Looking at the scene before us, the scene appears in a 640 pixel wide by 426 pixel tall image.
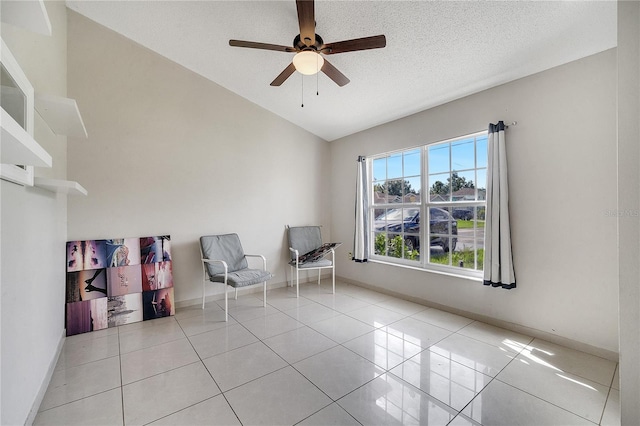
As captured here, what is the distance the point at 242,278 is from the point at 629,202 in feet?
10.2

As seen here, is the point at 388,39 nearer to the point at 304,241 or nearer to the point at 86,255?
the point at 304,241

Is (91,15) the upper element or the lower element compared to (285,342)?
upper

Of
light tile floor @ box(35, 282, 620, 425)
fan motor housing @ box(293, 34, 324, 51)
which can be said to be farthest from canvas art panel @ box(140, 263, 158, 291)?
fan motor housing @ box(293, 34, 324, 51)

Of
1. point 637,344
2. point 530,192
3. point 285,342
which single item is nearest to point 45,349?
point 285,342

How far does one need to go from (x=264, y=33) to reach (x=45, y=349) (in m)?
3.15

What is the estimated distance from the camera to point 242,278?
311 cm

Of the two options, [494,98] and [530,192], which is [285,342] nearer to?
[530,192]

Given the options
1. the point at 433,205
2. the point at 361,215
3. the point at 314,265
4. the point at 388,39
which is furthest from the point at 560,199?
the point at 314,265

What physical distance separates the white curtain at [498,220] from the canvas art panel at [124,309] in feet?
12.6

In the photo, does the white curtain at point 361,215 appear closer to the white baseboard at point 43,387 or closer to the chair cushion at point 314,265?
the chair cushion at point 314,265

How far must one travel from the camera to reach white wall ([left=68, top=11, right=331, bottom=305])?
2.88 m

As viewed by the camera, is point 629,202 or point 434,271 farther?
point 434,271

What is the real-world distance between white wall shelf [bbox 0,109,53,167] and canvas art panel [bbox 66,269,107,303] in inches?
96.3

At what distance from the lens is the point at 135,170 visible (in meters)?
3.12
